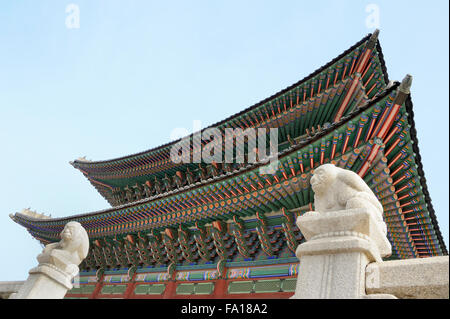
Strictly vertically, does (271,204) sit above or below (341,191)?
Result: above

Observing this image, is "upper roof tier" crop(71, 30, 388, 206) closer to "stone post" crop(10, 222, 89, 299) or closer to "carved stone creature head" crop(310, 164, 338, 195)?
"carved stone creature head" crop(310, 164, 338, 195)

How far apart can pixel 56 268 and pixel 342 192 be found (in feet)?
17.5

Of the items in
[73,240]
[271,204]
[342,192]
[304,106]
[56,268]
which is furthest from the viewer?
[304,106]

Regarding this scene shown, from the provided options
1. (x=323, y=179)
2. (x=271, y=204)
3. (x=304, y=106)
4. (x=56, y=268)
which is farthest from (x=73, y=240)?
(x=304, y=106)

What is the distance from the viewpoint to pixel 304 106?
34.1 ft

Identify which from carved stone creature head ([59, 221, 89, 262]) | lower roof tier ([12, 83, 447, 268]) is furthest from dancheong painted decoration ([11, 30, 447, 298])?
carved stone creature head ([59, 221, 89, 262])

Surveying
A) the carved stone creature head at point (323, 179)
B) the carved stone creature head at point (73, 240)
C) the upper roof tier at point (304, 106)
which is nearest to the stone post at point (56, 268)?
the carved stone creature head at point (73, 240)

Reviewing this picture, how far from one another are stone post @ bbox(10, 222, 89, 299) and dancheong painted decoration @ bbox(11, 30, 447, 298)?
3387 mm

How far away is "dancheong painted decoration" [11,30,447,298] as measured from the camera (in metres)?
6.39

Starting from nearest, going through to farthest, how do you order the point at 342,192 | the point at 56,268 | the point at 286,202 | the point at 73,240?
the point at 342,192
the point at 56,268
the point at 73,240
the point at 286,202

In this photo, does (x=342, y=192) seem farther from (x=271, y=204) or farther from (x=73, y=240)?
(x=73, y=240)

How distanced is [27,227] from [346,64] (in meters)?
15.1
